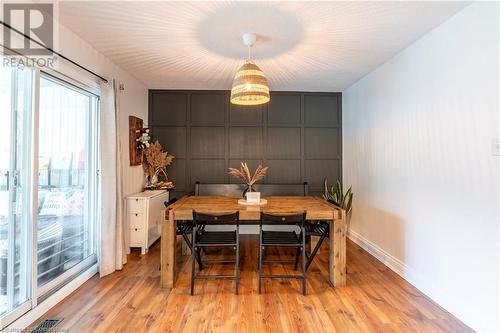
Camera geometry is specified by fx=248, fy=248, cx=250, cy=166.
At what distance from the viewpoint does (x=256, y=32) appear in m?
2.40

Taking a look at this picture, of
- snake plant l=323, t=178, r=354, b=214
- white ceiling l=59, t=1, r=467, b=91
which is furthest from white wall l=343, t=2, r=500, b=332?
snake plant l=323, t=178, r=354, b=214

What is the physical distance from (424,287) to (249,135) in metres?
3.17

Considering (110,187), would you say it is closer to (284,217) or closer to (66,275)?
(66,275)

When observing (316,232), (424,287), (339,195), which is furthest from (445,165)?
(339,195)

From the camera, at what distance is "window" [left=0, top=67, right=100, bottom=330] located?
1.87m

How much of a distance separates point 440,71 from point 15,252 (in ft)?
12.8

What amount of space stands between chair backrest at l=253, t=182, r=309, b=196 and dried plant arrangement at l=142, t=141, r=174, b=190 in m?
1.54

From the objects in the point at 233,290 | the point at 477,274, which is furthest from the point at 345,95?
the point at 233,290

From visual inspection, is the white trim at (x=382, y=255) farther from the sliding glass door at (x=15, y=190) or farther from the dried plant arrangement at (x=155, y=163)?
the sliding glass door at (x=15, y=190)

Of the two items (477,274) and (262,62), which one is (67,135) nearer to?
(262,62)

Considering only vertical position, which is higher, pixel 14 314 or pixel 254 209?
pixel 254 209

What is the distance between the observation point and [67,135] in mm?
2561

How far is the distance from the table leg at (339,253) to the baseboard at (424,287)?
722 millimetres

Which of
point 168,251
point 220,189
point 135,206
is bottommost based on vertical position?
point 168,251
